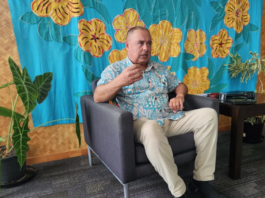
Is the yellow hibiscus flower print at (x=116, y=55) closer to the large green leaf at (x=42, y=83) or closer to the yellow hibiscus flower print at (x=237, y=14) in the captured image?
the large green leaf at (x=42, y=83)

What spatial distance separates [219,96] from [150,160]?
1.02m

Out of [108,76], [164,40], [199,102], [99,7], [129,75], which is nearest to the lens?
[129,75]

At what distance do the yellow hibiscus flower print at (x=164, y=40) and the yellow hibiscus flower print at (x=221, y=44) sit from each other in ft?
1.65

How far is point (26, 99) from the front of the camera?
3.91 ft

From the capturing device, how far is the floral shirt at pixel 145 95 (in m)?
1.34

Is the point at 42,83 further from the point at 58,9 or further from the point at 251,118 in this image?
the point at 251,118

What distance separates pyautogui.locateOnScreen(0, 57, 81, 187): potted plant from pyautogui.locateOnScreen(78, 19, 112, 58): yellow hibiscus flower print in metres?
0.53

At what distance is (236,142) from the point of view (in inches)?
55.2

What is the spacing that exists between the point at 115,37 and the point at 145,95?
2.58 feet

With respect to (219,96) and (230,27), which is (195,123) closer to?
(219,96)

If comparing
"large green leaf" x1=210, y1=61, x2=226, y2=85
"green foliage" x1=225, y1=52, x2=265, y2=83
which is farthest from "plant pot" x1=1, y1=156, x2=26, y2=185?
"green foliage" x1=225, y1=52, x2=265, y2=83

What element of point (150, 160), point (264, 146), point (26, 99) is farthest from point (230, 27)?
point (26, 99)

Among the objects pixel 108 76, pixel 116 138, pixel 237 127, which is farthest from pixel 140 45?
pixel 237 127

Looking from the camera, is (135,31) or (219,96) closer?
(135,31)
